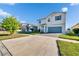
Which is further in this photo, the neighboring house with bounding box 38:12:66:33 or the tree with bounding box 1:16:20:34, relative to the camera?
the neighboring house with bounding box 38:12:66:33

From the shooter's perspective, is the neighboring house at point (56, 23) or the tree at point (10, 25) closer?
the tree at point (10, 25)

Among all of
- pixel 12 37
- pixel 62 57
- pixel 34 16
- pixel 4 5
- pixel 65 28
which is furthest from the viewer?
pixel 65 28

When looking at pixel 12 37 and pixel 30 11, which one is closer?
pixel 30 11

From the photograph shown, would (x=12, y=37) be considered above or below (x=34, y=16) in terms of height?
below

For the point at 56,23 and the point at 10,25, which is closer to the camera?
the point at 10,25

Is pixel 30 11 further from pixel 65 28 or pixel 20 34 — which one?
pixel 65 28

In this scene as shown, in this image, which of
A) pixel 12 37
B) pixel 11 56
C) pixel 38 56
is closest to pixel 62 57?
pixel 38 56

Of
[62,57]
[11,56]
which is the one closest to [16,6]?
[11,56]

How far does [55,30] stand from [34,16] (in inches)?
163

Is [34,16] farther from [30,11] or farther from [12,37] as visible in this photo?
[12,37]

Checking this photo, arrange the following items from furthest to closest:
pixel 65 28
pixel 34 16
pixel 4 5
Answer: pixel 65 28, pixel 34 16, pixel 4 5

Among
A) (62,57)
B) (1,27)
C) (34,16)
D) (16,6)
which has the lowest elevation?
(62,57)

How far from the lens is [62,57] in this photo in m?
5.79

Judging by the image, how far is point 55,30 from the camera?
1274 cm
